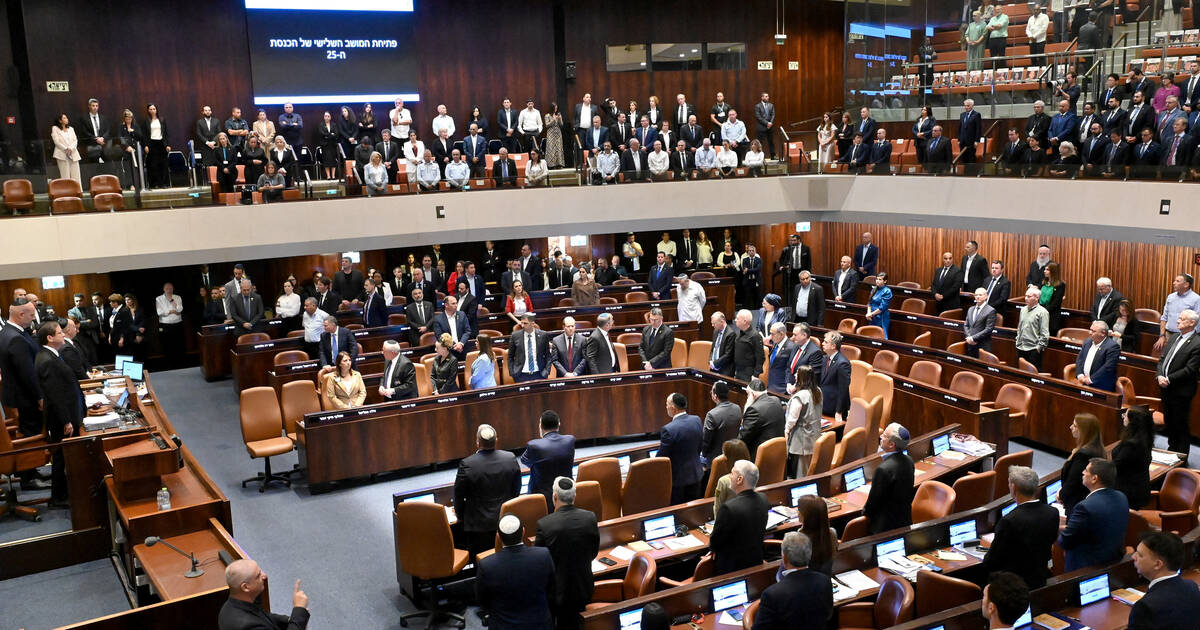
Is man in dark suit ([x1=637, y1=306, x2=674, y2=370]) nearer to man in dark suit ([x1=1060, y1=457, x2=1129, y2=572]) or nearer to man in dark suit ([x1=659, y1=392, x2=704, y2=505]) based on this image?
man in dark suit ([x1=659, y1=392, x2=704, y2=505])

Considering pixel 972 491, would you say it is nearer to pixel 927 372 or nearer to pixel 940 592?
pixel 940 592

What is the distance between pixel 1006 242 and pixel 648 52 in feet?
28.7

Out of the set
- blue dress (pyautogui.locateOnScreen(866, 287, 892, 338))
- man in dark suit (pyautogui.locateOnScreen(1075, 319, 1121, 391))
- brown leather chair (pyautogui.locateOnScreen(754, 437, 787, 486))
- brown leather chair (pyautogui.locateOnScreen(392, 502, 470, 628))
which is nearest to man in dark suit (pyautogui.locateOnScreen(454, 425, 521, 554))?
brown leather chair (pyautogui.locateOnScreen(392, 502, 470, 628))

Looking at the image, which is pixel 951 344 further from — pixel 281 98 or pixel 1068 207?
pixel 281 98

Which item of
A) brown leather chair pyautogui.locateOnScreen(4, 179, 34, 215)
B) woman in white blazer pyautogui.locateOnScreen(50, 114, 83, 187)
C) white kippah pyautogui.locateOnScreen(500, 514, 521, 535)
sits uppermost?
woman in white blazer pyautogui.locateOnScreen(50, 114, 83, 187)

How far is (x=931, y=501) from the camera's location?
22.5ft

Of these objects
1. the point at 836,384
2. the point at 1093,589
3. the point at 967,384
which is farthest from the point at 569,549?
the point at 967,384

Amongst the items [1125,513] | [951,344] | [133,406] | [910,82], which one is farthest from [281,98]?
[1125,513]

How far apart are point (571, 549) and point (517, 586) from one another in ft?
1.67

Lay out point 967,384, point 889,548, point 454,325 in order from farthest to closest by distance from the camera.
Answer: point 454,325 < point 967,384 < point 889,548

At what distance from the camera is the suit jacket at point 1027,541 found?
527 cm

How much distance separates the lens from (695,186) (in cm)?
1733

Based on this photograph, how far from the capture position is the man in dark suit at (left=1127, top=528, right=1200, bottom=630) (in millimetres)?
4441

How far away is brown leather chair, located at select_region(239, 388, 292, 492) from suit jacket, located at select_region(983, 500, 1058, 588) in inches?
268
